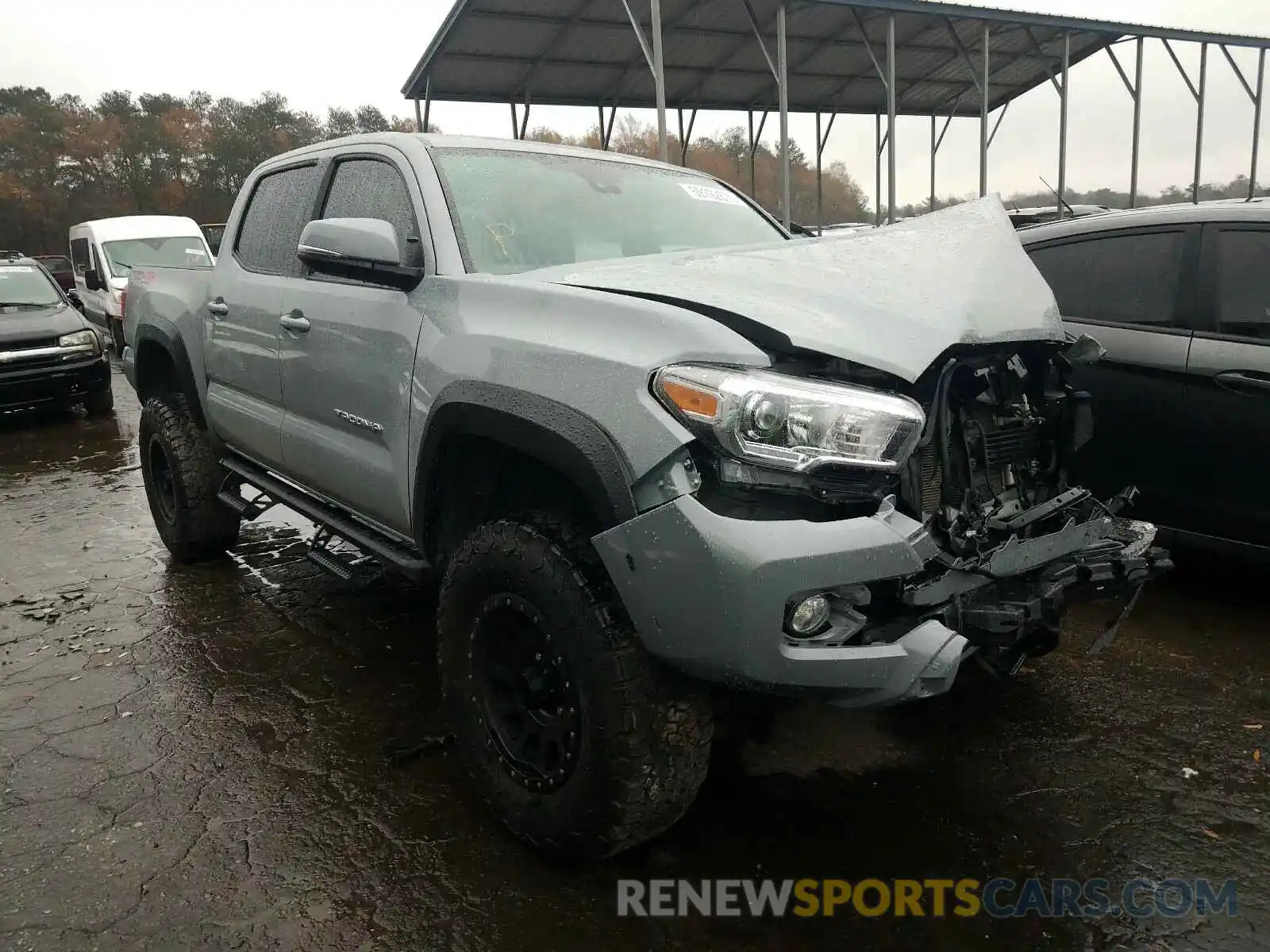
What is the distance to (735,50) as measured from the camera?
16234 mm

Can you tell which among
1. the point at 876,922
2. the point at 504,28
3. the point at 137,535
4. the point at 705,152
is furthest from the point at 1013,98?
the point at 876,922

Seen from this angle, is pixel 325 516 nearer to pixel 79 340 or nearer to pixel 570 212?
pixel 570 212

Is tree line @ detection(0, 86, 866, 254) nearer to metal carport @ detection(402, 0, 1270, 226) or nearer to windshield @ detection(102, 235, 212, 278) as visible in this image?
metal carport @ detection(402, 0, 1270, 226)

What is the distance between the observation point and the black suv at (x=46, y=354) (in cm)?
894

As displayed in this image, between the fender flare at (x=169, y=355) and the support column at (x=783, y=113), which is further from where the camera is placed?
the support column at (x=783, y=113)

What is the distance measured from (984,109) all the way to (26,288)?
14820 mm

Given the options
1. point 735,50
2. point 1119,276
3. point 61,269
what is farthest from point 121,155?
point 1119,276

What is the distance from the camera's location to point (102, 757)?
2.94 m

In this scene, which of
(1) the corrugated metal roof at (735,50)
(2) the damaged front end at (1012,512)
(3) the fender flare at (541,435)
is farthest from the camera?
(1) the corrugated metal roof at (735,50)

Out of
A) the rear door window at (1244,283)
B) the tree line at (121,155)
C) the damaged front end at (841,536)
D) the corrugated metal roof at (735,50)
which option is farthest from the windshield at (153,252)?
the tree line at (121,155)

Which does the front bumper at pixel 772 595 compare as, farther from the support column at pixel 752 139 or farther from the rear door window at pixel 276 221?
the support column at pixel 752 139

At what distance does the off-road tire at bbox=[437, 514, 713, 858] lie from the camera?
2.04 meters

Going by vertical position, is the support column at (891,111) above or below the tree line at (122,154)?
below

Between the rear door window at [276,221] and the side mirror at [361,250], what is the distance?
0.87 m
